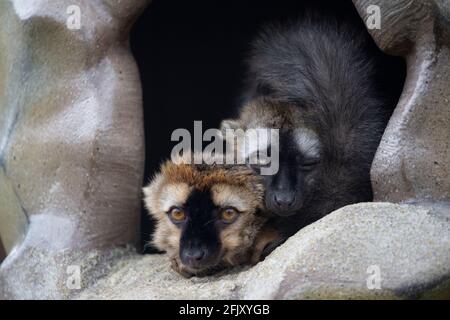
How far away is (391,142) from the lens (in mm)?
2998

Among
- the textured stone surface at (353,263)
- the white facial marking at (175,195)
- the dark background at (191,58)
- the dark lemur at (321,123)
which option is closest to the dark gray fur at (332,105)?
the dark lemur at (321,123)

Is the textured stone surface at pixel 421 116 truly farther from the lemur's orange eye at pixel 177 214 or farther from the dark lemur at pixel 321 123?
the lemur's orange eye at pixel 177 214

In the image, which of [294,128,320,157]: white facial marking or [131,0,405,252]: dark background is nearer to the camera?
[294,128,320,157]: white facial marking

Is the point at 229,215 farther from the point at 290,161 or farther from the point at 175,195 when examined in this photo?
the point at 290,161

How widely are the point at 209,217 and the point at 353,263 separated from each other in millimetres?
691

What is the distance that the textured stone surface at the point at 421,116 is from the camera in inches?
116

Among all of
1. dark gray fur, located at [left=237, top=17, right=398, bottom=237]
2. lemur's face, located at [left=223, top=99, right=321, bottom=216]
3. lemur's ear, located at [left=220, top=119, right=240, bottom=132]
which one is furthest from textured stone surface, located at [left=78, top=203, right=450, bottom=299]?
lemur's ear, located at [left=220, top=119, right=240, bottom=132]

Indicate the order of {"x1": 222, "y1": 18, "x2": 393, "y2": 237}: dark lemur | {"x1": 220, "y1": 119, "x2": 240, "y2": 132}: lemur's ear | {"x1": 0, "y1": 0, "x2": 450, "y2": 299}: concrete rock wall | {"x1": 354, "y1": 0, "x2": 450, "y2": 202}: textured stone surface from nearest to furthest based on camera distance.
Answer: {"x1": 0, "y1": 0, "x2": 450, "y2": 299}: concrete rock wall → {"x1": 354, "y1": 0, "x2": 450, "y2": 202}: textured stone surface → {"x1": 222, "y1": 18, "x2": 393, "y2": 237}: dark lemur → {"x1": 220, "y1": 119, "x2": 240, "y2": 132}: lemur's ear

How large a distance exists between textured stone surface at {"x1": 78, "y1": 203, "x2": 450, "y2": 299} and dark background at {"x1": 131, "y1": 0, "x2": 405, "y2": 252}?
159cm

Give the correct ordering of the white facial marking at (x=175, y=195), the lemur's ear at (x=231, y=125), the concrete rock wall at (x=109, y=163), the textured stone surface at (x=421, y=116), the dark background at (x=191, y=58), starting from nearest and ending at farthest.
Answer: the concrete rock wall at (x=109, y=163) → the textured stone surface at (x=421, y=116) → the white facial marking at (x=175, y=195) → the lemur's ear at (x=231, y=125) → the dark background at (x=191, y=58)

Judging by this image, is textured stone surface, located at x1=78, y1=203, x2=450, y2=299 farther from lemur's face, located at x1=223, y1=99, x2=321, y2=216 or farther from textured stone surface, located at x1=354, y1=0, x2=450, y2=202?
lemur's face, located at x1=223, y1=99, x2=321, y2=216

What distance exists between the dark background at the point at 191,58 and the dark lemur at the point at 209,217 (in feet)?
3.67

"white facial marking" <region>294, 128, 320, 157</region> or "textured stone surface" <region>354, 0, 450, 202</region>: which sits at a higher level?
"textured stone surface" <region>354, 0, 450, 202</region>

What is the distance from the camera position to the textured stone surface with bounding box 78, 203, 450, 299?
2459 millimetres
